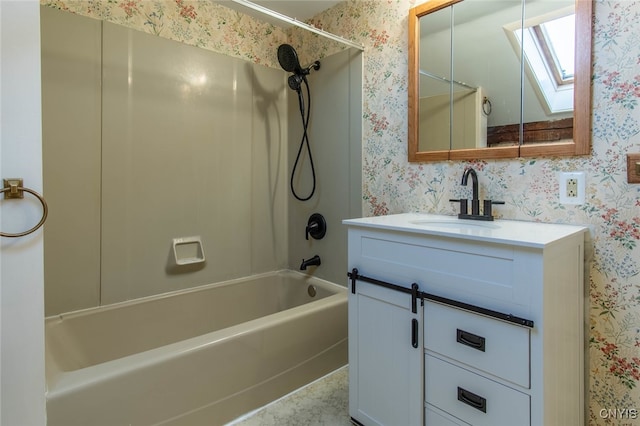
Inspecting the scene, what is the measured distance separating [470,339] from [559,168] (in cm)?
79

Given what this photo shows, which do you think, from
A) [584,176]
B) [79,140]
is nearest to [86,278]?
[79,140]

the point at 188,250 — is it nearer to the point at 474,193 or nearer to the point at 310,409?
the point at 310,409

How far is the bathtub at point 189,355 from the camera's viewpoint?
49.2 inches

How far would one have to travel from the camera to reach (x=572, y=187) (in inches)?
52.7

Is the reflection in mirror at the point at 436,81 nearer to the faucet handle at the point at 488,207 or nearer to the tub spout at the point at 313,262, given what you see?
the faucet handle at the point at 488,207

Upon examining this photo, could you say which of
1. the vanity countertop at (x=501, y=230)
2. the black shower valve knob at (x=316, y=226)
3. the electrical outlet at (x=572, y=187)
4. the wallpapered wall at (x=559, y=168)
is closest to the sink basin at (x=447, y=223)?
the vanity countertop at (x=501, y=230)

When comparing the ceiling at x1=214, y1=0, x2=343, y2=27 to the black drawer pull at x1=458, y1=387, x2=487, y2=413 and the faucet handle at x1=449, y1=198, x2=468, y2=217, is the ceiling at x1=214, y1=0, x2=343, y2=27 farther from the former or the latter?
the black drawer pull at x1=458, y1=387, x2=487, y2=413

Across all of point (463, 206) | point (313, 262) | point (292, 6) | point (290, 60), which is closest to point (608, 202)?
point (463, 206)

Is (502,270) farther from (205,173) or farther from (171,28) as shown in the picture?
(171,28)

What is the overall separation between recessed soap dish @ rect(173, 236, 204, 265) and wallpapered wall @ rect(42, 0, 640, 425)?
43.7 inches

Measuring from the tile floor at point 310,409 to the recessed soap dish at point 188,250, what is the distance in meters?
1.01

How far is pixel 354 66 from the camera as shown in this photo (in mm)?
2174

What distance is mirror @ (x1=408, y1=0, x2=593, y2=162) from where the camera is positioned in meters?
1.33

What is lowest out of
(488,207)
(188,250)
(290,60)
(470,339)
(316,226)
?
(470,339)
